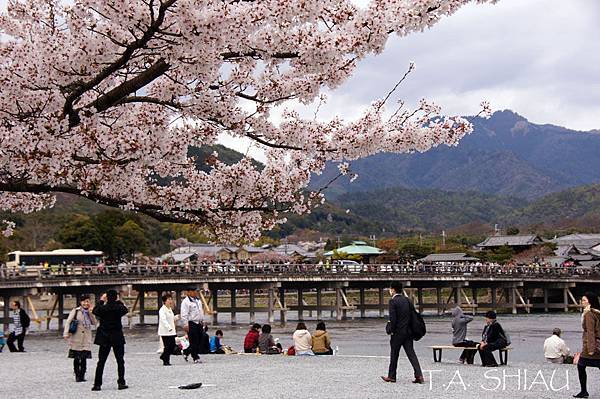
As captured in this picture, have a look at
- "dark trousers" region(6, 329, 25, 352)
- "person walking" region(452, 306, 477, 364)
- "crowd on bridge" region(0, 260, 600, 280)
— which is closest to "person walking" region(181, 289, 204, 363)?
"person walking" region(452, 306, 477, 364)

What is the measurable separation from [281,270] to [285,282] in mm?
999

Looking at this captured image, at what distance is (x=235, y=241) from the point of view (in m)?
9.88

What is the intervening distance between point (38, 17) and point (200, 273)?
42824 millimetres

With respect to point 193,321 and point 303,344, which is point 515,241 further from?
point 193,321

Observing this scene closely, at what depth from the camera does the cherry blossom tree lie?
22.6ft

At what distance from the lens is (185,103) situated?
788 cm

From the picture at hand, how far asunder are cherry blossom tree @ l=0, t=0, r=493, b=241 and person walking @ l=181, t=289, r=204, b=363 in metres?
7.45

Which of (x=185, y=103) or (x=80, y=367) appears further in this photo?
(x=80, y=367)

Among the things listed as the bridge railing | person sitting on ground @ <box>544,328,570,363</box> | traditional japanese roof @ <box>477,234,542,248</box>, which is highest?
traditional japanese roof @ <box>477,234,542,248</box>

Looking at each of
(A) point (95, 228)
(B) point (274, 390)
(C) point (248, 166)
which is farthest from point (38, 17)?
(A) point (95, 228)

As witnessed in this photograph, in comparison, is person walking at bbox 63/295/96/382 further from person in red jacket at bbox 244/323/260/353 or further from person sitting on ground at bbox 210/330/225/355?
person in red jacket at bbox 244/323/260/353

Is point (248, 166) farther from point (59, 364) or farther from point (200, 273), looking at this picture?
point (200, 273)

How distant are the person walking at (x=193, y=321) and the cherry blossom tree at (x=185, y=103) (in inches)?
293

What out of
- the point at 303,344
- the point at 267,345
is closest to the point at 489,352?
the point at 303,344
